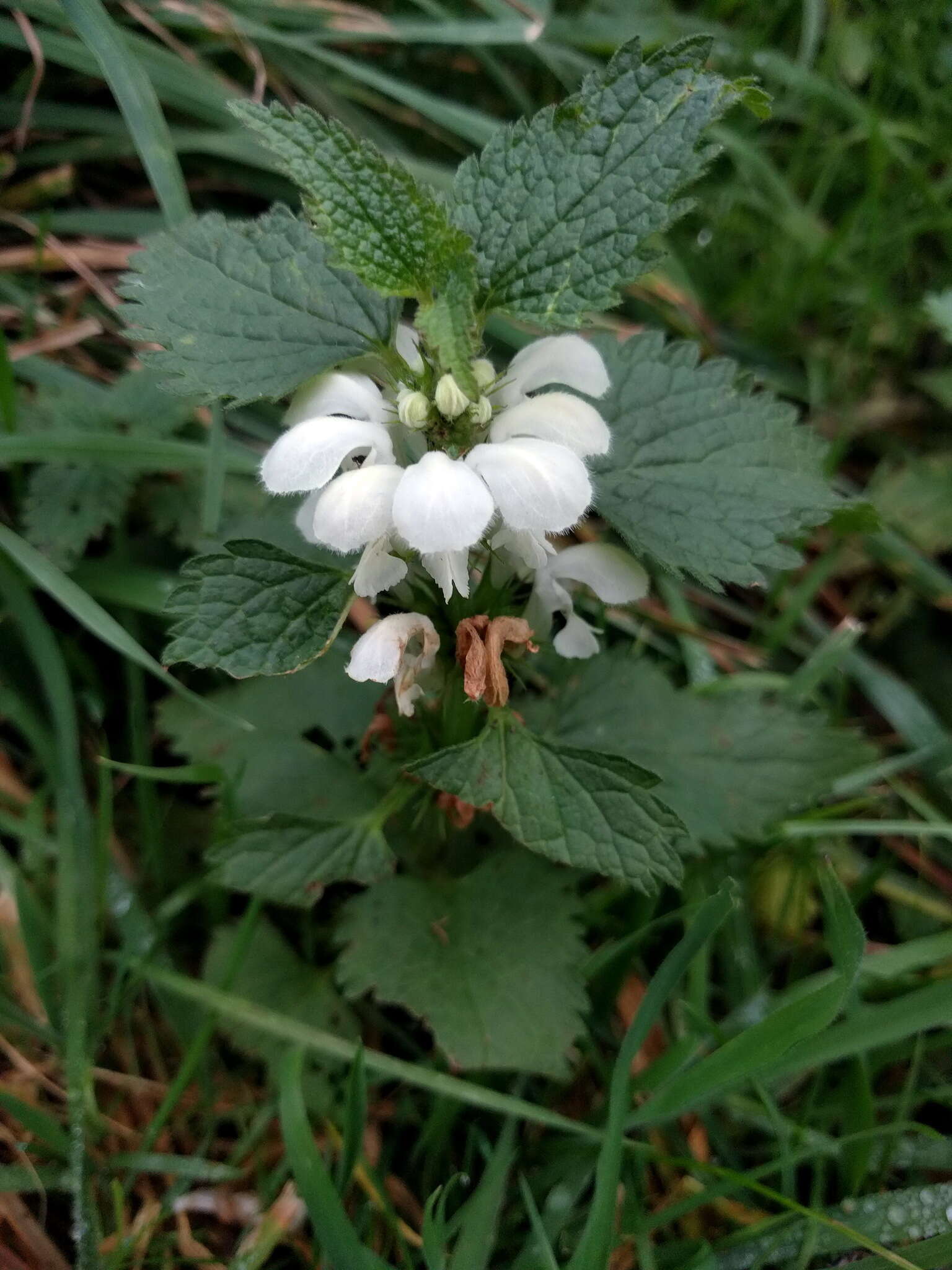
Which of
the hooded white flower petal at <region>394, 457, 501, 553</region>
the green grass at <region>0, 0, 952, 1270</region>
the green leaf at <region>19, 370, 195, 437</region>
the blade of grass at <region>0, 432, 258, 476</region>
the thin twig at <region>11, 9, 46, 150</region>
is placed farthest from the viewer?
the thin twig at <region>11, 9, 46, 150</region>

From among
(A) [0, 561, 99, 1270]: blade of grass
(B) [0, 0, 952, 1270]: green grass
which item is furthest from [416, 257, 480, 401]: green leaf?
(A) [0, 561, 99, 1270]: blade of grass

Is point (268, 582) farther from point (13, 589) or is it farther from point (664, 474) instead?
point (13, 589)

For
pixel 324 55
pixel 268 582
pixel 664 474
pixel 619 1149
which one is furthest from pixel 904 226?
pixel 619 1149

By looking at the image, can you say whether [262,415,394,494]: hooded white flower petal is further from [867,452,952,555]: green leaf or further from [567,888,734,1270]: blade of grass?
[867,452,952,555]: green leaf

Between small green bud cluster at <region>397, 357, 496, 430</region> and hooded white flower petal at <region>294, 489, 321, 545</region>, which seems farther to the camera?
hooded white flower petal at <region>294, 489, 321, 545</region>

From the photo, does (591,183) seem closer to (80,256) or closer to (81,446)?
(81,446)

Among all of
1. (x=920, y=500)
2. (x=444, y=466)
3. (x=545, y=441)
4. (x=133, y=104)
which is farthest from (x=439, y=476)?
(x=920, y=500)
